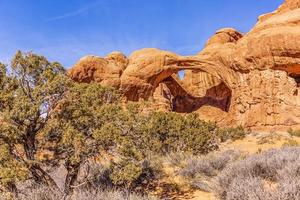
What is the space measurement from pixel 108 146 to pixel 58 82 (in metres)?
1.50

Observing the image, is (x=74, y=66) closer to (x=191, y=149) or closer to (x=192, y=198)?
(x=191, y=149)

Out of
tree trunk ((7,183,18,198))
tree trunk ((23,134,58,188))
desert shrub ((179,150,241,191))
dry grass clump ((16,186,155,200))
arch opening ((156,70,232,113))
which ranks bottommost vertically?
desert shrub ((179,150,241,191))

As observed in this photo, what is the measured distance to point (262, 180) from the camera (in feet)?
20.4

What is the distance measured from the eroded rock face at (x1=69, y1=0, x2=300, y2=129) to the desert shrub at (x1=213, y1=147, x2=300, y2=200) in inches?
522

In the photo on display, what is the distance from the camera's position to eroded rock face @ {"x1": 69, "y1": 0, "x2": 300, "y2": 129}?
79.1ft

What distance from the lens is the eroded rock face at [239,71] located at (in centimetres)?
A: 2411

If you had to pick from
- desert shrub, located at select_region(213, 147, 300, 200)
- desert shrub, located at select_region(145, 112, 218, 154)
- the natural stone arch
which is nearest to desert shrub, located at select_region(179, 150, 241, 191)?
desert shrub, located at select_region(213, 147, 300, 200)

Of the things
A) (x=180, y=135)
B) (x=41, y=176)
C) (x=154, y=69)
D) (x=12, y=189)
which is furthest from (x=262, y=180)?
(x=154, y=69)

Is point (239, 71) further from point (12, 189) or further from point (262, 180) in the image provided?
point (12, 189)

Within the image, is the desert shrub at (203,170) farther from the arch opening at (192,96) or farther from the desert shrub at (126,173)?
the arch opening at (192,96)

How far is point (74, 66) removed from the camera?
2880 cm

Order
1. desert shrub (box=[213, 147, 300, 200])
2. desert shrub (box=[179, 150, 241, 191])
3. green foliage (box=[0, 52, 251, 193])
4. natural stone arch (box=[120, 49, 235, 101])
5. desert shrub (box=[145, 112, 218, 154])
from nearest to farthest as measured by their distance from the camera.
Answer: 1. desert shrub (box=[213, 147, 300, 200])
2. green foliage (box=[0, 52, 251, 193])
3. desert shrub (box=[179, 150, 241, 191])
4. desert shrub (box=[145, 112, 218, 154])
5. natural stone arch (box=[120, 49, 235, 101])

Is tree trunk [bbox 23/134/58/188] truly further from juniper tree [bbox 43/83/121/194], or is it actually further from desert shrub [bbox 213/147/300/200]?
desert shrub [bbox 213/147/300/200]

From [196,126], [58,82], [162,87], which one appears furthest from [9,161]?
[162,87]
